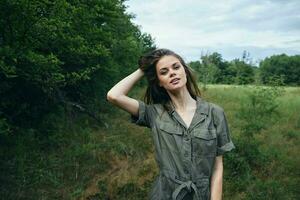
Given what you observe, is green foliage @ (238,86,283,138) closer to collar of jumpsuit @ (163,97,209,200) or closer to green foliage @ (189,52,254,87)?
green foliage @ (189,52,254,87)

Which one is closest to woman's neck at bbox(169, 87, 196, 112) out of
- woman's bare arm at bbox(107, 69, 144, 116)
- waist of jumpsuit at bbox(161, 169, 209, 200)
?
woman's bare arm at bbox(107, 69, 144, 116)

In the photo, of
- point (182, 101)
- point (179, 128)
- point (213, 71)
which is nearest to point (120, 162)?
point (182, 101)

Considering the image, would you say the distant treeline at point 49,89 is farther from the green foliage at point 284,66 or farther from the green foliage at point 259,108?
the green foliage at point 284,66

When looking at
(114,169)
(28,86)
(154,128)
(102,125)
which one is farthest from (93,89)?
(154,128)

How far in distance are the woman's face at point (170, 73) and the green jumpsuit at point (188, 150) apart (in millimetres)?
145

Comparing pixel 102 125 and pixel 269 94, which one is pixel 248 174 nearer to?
pixel 269 94

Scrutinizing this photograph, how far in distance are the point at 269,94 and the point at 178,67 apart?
23.8ft

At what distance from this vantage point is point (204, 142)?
2.37m

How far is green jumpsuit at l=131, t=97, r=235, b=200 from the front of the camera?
235 centimetres

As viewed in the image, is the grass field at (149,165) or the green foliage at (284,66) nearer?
the grass field at (149,165)

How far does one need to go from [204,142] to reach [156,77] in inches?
20.8

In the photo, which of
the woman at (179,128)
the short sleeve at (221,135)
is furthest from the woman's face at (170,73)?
the short sleeve at (221,135)

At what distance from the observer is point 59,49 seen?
9.34 metres

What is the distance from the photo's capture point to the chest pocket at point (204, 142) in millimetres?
2357
